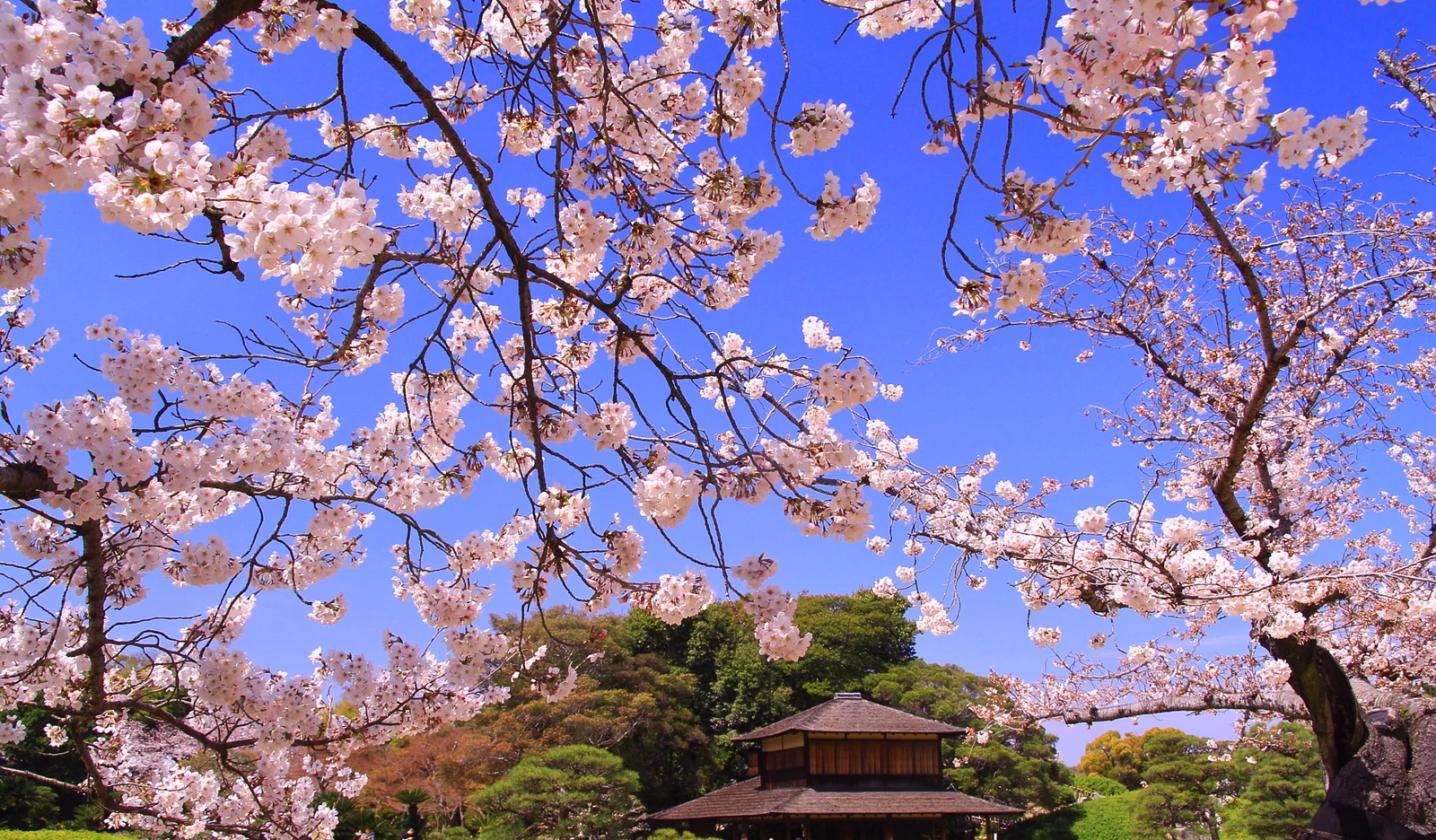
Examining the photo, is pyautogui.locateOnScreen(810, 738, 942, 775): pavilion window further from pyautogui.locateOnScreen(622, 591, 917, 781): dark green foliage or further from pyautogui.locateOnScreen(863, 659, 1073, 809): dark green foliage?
pyautogui.locateOnScreen(622, 591, 917, 781): dark green foliage

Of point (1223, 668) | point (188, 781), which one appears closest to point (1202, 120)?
point (188, 781)

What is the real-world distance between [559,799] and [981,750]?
10.6 metres

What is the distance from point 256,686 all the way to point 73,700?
108 centimetres

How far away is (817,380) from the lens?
2.65 metres

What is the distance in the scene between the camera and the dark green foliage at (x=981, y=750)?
1969 centimetres

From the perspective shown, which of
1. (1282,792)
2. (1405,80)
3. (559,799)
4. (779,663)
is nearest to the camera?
(1405,80)

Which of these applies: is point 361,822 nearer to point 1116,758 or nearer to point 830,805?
point 830,805

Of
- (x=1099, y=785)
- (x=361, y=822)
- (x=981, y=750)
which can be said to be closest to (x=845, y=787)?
(x=981, y=750)

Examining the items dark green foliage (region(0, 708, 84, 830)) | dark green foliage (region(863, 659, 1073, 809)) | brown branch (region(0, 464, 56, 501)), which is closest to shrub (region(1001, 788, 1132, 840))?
dark green foliage (region(863, 659, 1073, 809))

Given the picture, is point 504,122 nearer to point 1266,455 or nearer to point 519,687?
point 1266,455

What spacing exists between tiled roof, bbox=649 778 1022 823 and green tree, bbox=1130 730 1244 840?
256cm

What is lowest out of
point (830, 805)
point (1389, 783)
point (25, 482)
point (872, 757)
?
point (830, 805)

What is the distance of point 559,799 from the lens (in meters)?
13.0

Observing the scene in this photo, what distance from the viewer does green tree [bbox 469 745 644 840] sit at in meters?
12.9
